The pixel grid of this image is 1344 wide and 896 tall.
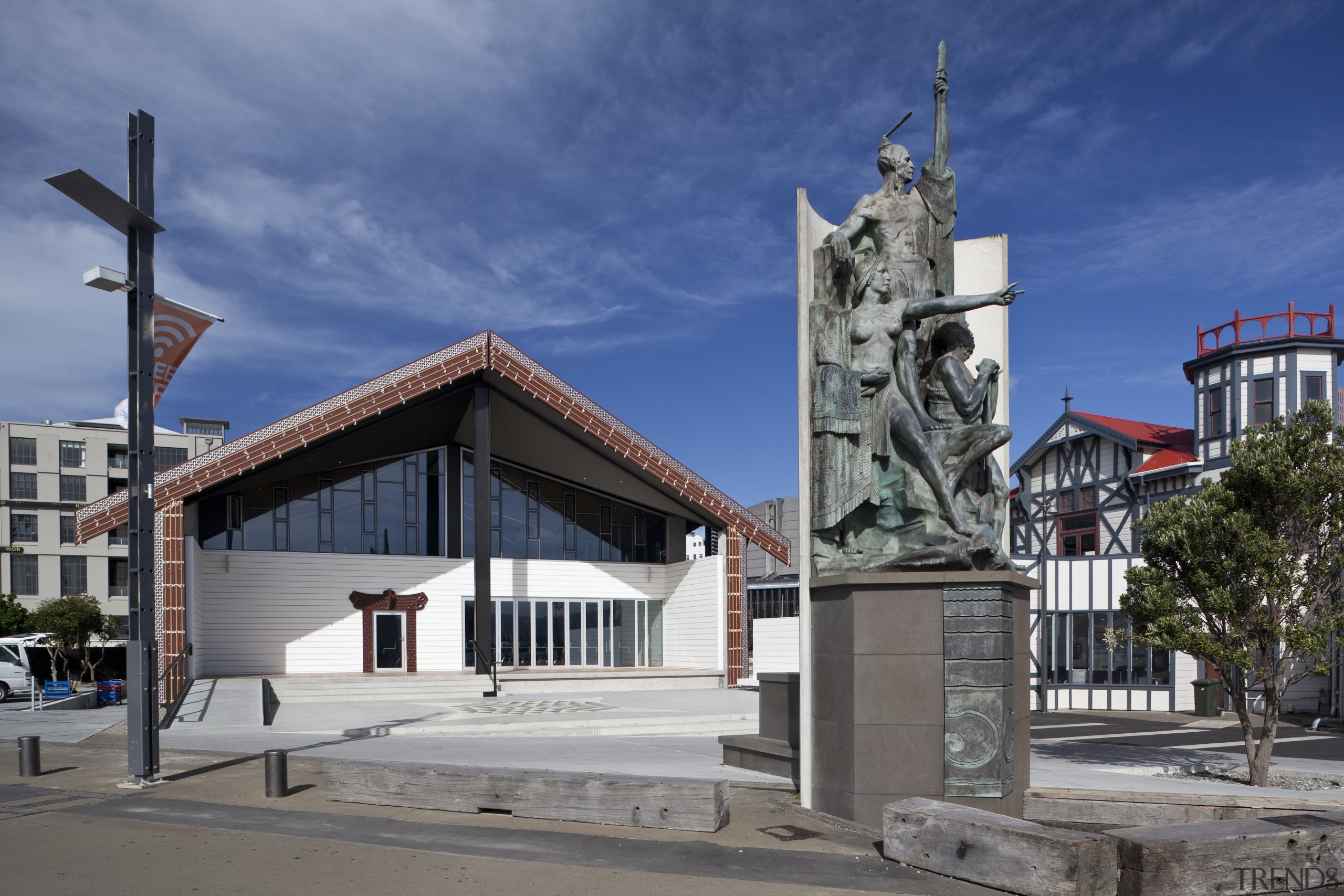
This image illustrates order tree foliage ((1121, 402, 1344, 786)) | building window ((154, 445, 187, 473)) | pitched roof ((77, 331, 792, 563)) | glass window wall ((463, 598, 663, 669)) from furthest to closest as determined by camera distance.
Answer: building window ((154, 445, 187, 473)), glass window wall ((463, 598, 663, 669)), pitched roof ((77, 331, 792, 563)), tree foliage ((1121, 402, 1344, 786))

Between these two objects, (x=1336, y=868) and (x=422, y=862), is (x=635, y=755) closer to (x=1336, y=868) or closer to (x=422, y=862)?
(x=422, y=862)

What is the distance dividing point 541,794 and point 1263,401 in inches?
1027

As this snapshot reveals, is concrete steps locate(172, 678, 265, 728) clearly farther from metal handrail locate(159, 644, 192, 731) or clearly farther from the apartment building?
the apartment building

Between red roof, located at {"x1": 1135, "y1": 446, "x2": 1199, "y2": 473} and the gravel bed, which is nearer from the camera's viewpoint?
the gravel bed

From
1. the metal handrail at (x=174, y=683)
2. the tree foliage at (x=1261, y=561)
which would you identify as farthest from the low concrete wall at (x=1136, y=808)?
the metal handrail at (x=174, y=683)

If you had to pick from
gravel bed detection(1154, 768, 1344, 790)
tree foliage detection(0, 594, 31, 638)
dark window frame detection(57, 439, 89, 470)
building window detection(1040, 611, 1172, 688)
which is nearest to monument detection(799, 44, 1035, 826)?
gravel bed detection(1154, 768, 1344, 790)

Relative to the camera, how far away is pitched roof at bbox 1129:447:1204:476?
28594mm

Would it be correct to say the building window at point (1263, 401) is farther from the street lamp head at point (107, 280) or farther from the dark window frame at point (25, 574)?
the dark window frame at point (25, 574)

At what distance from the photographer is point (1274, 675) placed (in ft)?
39.5

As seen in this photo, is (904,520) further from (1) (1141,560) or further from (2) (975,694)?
(1) (1141,560)

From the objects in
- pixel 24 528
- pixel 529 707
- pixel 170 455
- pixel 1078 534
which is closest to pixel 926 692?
pixel 529 707

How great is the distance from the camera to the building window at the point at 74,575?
5653 centimetres

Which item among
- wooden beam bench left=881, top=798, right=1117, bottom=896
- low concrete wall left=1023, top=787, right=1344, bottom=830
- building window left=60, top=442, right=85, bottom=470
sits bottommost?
low concrete wall left=1023, top=787, right=1344, bottom=830

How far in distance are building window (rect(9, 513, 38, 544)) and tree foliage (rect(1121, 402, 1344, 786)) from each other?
2418 inches
